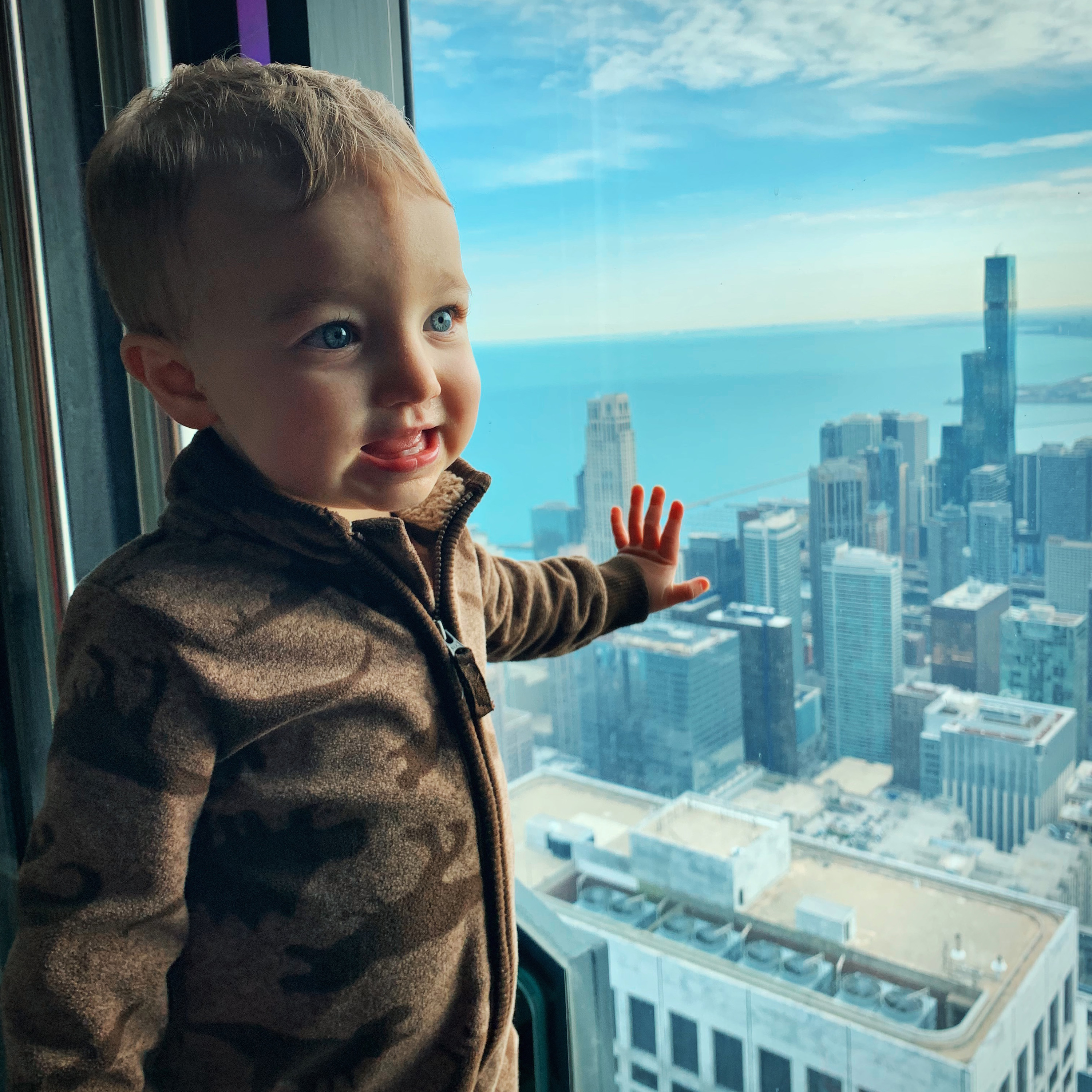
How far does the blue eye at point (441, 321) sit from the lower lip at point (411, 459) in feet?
0.23

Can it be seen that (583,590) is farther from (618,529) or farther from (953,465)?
(953,465)

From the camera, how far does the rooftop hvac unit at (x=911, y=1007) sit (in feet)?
3.57

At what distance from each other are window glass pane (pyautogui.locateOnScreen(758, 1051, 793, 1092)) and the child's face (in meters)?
0.91

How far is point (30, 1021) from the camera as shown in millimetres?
631

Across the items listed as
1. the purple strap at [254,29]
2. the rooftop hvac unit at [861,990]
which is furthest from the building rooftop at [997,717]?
the purple strap at [254,29]

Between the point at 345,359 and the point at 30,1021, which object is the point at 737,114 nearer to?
the point at 345,359

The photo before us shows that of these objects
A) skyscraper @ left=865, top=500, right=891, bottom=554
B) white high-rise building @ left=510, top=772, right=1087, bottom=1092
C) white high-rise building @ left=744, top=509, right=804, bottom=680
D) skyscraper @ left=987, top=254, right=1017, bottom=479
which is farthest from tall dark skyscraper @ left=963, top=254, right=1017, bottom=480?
white high-rise building @ left=510, top=772, right=1087, bottom=1092

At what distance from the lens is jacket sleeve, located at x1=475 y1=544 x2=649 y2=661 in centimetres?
95

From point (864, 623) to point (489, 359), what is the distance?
616mm

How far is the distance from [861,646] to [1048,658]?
0.66 feet

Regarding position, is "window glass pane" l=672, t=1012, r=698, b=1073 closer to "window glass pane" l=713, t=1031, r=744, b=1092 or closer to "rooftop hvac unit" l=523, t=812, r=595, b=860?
"window glass pane" l=713, t=1031, r=744, b=1092

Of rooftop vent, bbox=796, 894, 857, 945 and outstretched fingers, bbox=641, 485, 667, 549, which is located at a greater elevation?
outstretched fingers, bbox=641, 485, 667, 549

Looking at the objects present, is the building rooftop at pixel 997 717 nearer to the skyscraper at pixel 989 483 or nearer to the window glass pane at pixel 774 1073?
the skyscraper at pixel 989 483

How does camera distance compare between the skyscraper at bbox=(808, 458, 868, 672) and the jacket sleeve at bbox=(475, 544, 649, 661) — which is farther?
the skyscraper at bbox=(808, 458, 868, 672)
